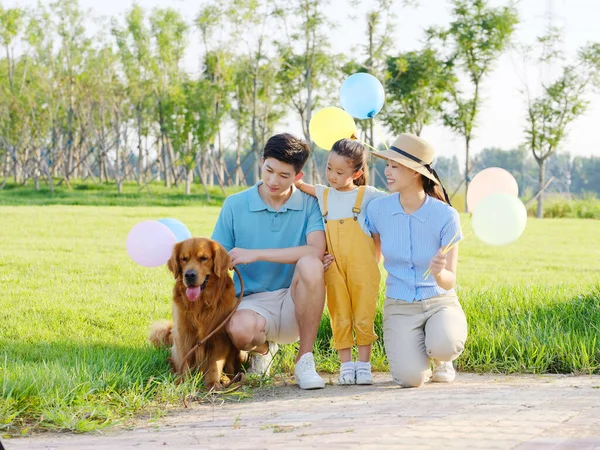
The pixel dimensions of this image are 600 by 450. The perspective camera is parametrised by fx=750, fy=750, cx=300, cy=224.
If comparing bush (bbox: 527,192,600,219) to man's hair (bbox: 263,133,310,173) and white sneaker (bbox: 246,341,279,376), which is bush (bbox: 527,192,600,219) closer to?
white sneaker (bbox: 246,341,279,376)

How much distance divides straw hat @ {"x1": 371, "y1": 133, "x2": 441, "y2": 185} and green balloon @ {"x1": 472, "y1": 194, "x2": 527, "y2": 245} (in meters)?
0.40

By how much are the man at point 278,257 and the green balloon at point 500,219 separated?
870 mm

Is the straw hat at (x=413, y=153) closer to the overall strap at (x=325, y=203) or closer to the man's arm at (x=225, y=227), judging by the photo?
the overall strap at (x=325, y=203)

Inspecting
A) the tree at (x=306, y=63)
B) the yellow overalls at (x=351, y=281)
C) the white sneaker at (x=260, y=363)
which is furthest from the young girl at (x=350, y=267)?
the tree at (x=306, y=63)

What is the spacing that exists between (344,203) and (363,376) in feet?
3.11

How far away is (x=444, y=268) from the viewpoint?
12.6 ft

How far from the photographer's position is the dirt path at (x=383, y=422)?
8.95ft

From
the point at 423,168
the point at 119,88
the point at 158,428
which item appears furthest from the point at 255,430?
the point at 119,88

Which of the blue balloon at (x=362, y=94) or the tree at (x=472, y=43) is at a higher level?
the tree at (x=472, y=43)

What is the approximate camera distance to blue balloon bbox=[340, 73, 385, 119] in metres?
4.69

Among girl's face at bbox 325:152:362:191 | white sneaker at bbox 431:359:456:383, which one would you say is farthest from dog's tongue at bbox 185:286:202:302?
white sneaker at bbox 431:359:456:383

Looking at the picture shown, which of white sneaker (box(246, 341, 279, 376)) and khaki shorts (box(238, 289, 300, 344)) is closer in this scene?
khaki shorts (box(238, 289, 300, 344))

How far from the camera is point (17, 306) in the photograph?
6.02 metres

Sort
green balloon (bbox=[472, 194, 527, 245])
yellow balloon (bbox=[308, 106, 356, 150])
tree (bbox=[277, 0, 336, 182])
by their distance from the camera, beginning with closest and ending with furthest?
green balloon (bbox=[472, 194, 527, 245]) < yellow balloon (bbox=[308, 106, 356, 150]) < tree (bbox=[277, 0, 336, 182])
